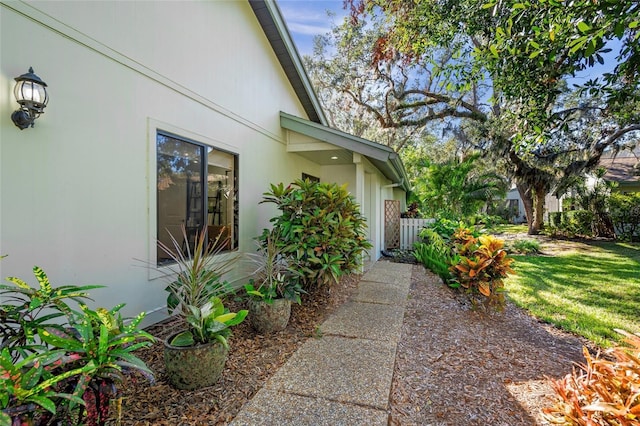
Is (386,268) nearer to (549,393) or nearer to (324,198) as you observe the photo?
(324,198)

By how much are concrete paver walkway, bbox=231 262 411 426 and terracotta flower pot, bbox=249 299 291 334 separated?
0.49m

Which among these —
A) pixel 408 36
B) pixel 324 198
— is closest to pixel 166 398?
pixel 324 198

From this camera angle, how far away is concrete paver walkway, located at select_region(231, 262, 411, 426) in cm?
246

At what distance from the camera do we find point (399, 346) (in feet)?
12.4

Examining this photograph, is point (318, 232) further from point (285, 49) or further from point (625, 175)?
point (625, 175)

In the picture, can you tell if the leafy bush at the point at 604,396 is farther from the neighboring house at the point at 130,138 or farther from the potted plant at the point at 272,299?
the neighboring house at the point at 130,138

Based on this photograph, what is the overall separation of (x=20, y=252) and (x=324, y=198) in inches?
146

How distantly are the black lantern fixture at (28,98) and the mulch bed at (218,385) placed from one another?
2.28m

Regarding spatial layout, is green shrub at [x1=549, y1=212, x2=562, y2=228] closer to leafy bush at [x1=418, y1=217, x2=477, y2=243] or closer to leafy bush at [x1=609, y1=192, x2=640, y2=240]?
leafy bush at [x1=609, y1=192, x2=640, y2=240]

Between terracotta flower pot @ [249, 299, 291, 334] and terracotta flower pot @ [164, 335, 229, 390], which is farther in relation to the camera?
terracotta flower pot @ [249, 299, 291, 334]

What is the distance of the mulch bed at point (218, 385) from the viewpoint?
7.93 ft

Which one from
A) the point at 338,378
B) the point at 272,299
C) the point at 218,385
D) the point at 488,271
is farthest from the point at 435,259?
the point at 218,385

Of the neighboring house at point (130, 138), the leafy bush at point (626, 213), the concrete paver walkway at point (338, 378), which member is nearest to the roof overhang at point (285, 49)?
the neighboring house at point (130, 138)

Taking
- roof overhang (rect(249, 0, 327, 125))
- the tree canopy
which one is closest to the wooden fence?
the tree canopy
